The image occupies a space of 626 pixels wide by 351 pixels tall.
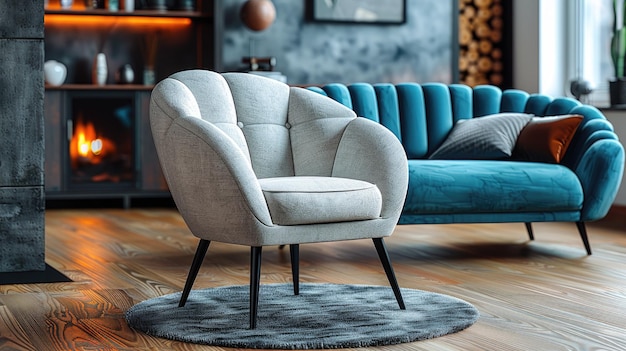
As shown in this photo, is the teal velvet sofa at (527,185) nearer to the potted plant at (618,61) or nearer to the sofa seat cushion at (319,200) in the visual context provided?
the sofa seat cushion at (319,200)

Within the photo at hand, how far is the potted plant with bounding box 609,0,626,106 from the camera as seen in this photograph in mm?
5750

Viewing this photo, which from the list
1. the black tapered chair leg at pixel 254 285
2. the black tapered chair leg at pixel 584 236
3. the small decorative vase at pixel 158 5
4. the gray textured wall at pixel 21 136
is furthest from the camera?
the small decorative vase at pixel 158 5

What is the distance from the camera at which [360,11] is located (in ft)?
21.9

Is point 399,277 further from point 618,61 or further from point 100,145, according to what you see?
point 100,145

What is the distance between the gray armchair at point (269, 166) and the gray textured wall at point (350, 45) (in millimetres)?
3119

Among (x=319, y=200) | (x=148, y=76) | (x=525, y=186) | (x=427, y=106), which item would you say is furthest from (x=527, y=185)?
(x=148, y=76)

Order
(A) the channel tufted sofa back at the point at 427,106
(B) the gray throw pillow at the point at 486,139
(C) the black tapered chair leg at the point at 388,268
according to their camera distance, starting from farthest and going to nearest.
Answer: (A) the channel tufted sofa back at the point at 427,106
(B) the gray throw pillow at the point at 486,139
(C) the black tapered chair leg at the point at 388,268

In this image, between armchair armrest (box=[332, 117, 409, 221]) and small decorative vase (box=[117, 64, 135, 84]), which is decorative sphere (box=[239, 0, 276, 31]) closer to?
small decorative vase (box=[117, 64, 135, 84])

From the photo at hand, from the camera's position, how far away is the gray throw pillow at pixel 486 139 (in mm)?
4547

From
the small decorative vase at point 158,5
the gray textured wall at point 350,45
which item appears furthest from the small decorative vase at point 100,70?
the gray textured wall at point 350,45

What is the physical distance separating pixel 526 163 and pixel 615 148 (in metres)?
0.38

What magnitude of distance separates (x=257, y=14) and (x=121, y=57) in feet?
3.47

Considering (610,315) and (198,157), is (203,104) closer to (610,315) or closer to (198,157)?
(198,157)

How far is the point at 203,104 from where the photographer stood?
10.5 ft
